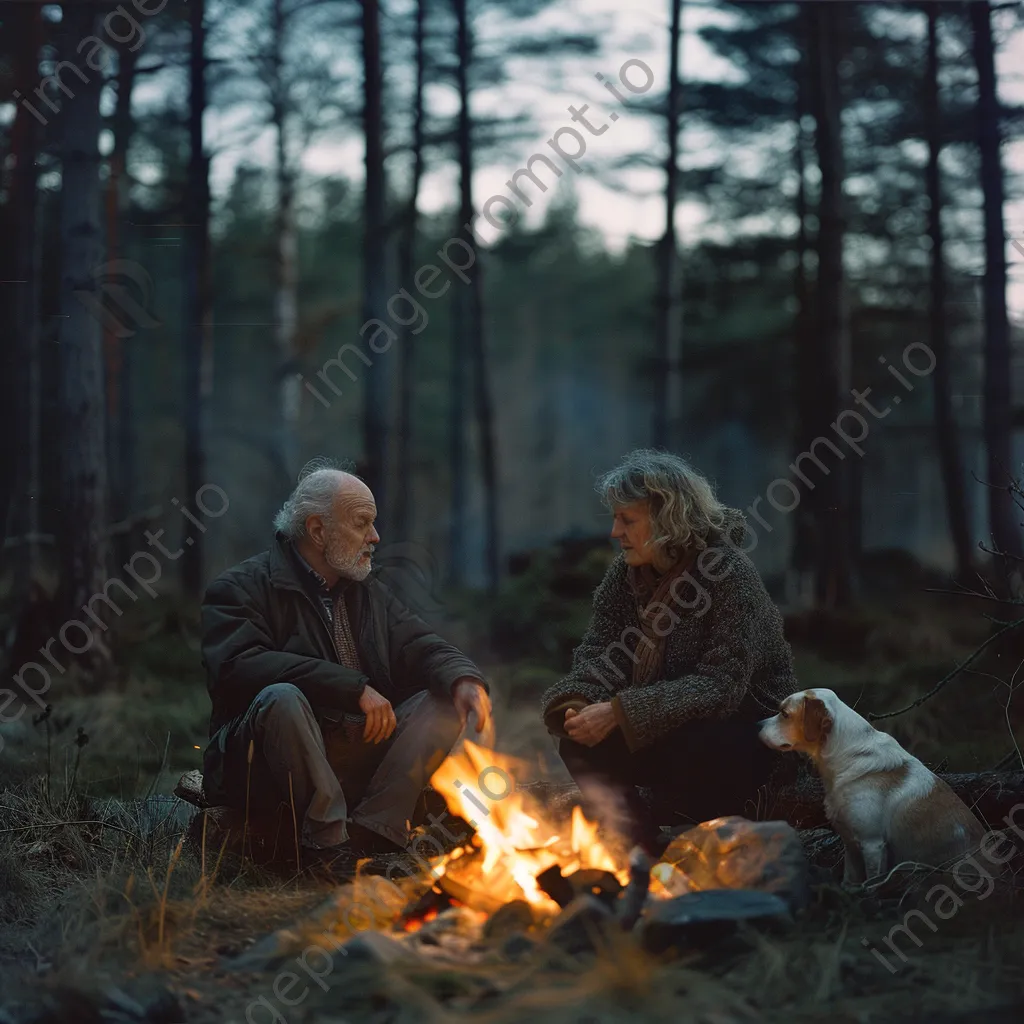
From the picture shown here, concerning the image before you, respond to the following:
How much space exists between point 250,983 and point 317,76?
15.9 m

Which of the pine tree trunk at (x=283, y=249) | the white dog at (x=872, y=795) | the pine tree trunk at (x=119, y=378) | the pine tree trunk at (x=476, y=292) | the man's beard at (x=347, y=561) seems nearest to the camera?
the white dog at (x=872, y=795)

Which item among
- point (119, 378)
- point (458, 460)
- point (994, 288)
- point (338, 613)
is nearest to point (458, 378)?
point (458, 460)

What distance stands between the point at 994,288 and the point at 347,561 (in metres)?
7.68

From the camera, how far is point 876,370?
19625mm

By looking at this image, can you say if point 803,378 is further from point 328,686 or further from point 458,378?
point 328,686

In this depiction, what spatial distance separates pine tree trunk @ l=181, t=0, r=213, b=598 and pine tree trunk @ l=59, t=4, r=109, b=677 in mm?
3622

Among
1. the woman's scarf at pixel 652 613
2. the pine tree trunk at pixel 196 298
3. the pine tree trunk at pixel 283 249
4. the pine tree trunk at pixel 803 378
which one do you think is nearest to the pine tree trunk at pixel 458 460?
the pine tree trunk at pixel 283 249

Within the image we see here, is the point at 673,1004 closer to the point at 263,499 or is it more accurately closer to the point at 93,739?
the point at 93,739

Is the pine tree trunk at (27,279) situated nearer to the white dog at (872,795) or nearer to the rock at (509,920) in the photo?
the rock at (509,920)

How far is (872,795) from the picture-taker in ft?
14.8

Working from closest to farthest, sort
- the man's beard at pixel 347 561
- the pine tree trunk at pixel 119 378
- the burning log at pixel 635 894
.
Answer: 1. the burning log at pixel 635 894
2. the man's beard at pixel 347 561
3. the pine tree trunk at pixel 119 378

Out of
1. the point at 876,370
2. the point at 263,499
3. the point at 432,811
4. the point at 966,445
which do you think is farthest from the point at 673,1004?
the point at 966,445

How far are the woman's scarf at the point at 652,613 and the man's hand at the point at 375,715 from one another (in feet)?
3.76

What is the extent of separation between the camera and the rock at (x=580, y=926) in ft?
12.5
